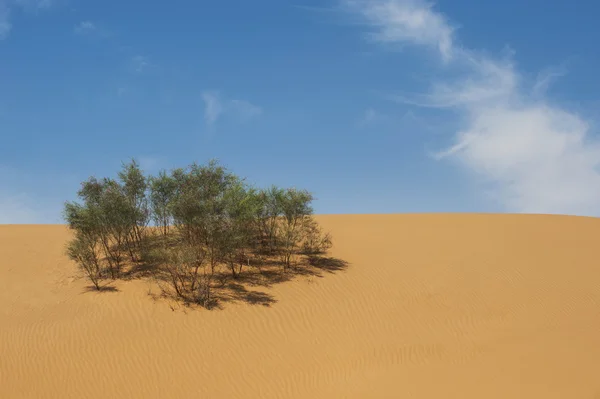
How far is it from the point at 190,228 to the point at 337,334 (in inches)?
354

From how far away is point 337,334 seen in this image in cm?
1614

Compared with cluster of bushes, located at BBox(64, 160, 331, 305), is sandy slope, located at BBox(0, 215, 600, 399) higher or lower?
lower

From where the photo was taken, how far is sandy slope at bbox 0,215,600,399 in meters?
13.2

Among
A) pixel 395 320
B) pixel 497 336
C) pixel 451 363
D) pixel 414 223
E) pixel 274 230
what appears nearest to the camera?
pixel 451 363

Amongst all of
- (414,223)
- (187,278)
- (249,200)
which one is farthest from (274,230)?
(414,223)

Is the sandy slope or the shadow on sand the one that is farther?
the shadow on sand

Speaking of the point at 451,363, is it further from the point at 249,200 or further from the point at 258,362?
the point at 249,200

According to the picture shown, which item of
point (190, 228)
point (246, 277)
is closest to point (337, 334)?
point (246, 277)

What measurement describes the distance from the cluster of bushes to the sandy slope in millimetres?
1630

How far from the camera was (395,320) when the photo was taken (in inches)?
679

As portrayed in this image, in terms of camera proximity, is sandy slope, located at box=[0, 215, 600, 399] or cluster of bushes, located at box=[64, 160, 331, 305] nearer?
sandy slope, located at box=[0, 215, 600, 399]

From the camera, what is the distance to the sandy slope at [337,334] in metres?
13.2

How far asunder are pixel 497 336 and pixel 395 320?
3.83m

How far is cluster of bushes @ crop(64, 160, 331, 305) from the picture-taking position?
1934cm
